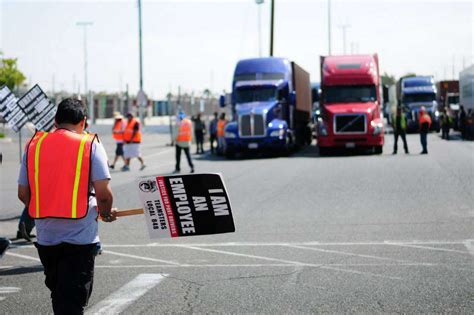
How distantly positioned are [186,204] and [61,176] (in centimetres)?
92

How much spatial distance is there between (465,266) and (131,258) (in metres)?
3.79

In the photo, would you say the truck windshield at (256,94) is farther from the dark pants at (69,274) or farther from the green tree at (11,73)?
the green tree at (11,73)

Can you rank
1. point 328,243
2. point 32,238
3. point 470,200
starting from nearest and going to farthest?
point 328,243 < point 32,238 < point 470,200

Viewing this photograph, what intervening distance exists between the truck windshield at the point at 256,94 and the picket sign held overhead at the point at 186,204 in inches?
1163

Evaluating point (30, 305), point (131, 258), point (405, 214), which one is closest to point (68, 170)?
point (30, 305)

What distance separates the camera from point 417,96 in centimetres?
5566

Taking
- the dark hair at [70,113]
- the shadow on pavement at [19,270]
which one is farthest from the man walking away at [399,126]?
the dark hair at [70,113]

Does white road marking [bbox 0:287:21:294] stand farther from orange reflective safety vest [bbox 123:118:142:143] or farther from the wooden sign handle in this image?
orange reflective safety vest [bbox 123:118:142:143]

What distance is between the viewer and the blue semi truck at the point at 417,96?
182ft

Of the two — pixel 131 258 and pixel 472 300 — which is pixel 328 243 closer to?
pixel 131 258

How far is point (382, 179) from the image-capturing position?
22.2 m

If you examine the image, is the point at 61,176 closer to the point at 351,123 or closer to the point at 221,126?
the point at 351,123


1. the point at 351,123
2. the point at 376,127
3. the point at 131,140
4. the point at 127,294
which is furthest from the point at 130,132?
the point at 127,294

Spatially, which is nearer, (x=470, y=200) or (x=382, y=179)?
(x=470, y=200)
